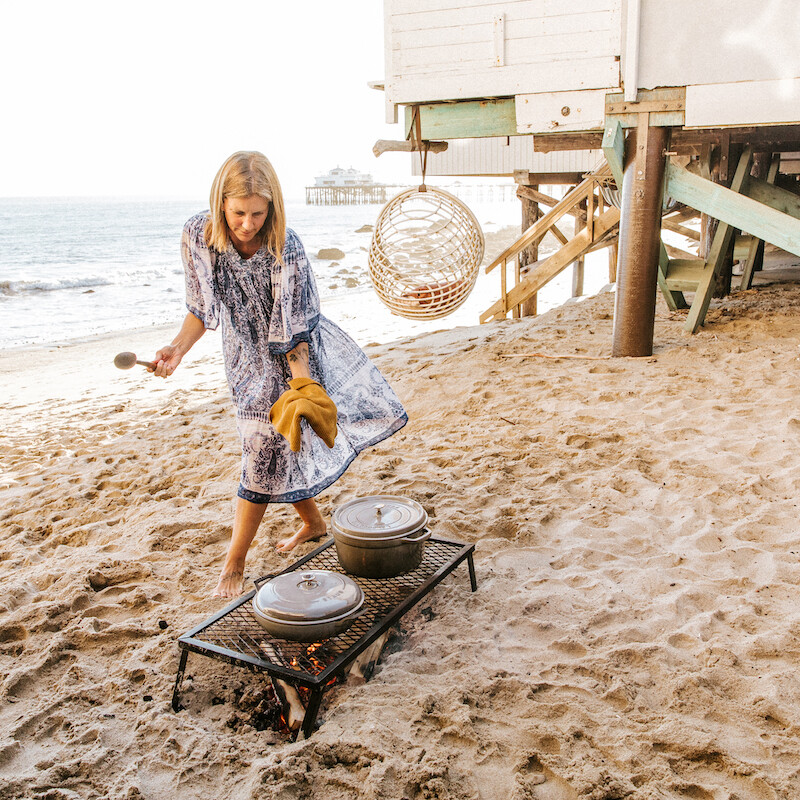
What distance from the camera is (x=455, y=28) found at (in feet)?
16.8

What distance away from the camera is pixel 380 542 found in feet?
7.80

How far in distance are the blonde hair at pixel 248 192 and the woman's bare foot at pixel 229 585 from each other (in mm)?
1281

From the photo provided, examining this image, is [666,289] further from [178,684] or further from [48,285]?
[48,285]

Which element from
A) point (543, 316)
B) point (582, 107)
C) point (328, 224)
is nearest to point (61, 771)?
point (582, 107)

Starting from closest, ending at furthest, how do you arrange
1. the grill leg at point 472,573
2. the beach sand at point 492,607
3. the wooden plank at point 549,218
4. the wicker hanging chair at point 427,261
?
the beach sand at point 492,607, the grill leg at point 472,573, the wicker hanging chair at point 427,261, the wooden plank at point 549,218

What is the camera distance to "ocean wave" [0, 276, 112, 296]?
1909 cm

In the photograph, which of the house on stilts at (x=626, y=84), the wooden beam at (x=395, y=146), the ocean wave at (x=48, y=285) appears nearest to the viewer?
the house on stilts at (x=626, y=84)

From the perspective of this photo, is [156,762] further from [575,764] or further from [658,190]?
[658,190]

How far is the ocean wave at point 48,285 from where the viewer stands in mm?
19094

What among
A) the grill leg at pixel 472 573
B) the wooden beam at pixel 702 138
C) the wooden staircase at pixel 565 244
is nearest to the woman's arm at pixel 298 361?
the grill leg at pixel 472 573

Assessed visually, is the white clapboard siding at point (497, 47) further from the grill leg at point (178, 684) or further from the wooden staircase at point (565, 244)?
the grill leg at point (178, 684)

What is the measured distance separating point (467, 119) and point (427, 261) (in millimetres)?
1230

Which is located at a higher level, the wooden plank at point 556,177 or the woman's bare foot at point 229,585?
the wooden plank at point 556,177

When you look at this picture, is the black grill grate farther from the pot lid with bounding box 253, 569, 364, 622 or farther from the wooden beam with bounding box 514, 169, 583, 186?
the wooden beam with bounding box 514, 169, 583, 186
